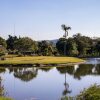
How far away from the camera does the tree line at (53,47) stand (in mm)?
125062

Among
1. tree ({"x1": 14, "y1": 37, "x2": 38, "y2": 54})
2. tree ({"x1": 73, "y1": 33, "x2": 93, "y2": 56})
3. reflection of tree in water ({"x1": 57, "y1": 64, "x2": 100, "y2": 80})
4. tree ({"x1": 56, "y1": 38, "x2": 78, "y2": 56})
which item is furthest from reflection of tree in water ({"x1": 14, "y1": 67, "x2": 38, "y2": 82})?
tree ({"x1": 73, "y1": 33, "x2": 93, "y2": 56})

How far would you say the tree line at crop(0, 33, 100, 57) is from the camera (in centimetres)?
12506

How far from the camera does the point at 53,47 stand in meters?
145

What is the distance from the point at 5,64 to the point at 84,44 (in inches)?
3027

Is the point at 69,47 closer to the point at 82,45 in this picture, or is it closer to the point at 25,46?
the point at 82,45

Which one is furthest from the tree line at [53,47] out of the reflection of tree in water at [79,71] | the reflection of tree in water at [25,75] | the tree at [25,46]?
the reflection of tree in water at [25,75]

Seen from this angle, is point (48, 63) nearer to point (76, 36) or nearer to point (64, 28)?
point (64, 28)

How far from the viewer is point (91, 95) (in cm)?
1599

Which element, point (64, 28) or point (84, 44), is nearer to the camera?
point (64, 28)

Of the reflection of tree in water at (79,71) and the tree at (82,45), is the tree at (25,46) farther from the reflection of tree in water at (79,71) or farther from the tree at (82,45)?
the reflection of tree in water at (79,71)

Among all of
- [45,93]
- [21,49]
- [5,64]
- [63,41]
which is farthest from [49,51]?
[45,93]

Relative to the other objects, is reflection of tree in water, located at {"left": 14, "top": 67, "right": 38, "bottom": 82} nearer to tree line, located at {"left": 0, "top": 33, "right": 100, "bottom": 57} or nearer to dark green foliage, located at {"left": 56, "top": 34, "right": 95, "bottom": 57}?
tree line, located at {"left": 0, "top": 33, "right": 100, "bottom": 57}

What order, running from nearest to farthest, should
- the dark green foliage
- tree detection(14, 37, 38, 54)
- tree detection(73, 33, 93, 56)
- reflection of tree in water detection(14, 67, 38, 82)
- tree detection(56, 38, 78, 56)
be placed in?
reflection of tree in water detection(14, 67, 38, 82) < tree detection(14, 37, 38, 54) < tree detection(56, 38, 78, 56) < the dark green foliage < tree detection(73, 33, 93, 56)

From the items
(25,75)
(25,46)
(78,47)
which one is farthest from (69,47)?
(25,75)
